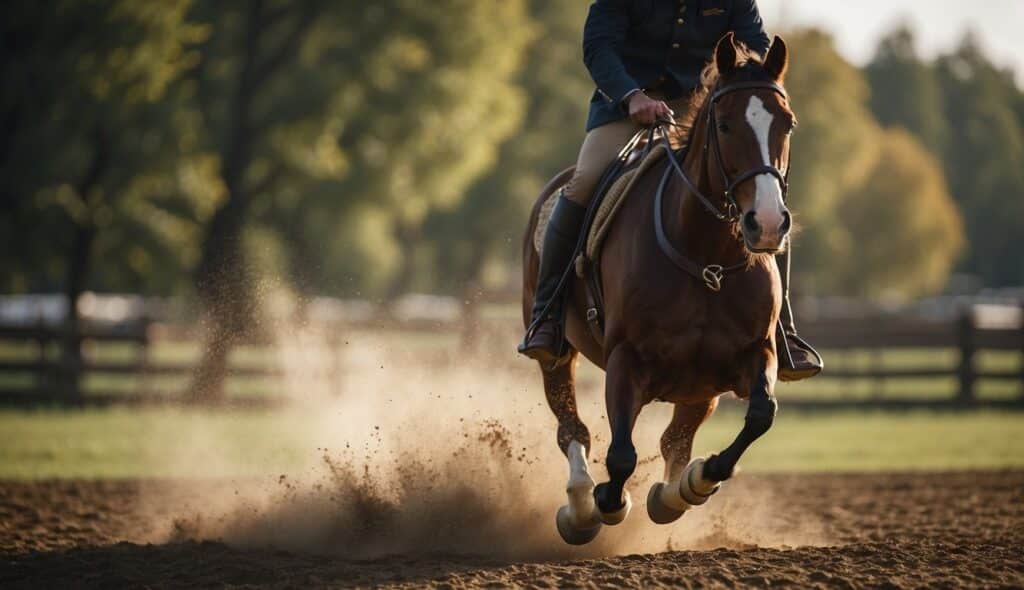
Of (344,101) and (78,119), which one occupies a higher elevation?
(344,101)

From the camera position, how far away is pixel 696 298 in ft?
21.5

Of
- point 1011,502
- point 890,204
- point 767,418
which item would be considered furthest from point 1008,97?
point 767,418

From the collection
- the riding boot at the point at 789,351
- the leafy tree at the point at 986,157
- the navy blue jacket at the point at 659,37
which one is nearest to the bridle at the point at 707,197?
the navy blue jacket at the point at 659,37

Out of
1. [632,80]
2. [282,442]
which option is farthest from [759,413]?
[282,442]

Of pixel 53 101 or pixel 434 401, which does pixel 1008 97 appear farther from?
pixel 434 401

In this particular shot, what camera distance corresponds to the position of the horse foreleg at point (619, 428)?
6.65 m

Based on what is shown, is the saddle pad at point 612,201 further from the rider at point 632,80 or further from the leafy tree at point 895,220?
the leafy tree at point 895,220

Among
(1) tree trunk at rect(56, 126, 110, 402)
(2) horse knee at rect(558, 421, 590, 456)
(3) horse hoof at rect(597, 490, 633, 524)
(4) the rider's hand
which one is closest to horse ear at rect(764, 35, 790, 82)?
(4) the rider's hand

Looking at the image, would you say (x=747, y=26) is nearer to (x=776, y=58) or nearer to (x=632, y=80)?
(x=632, y=80)

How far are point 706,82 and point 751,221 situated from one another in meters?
1.32

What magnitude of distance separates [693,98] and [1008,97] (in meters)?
74.8

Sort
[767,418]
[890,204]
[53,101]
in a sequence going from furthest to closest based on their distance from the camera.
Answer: [890,204], [53,101], [767,418]

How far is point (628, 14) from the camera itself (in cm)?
759

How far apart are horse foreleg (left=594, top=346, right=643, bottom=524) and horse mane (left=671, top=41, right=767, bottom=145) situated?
129cm
